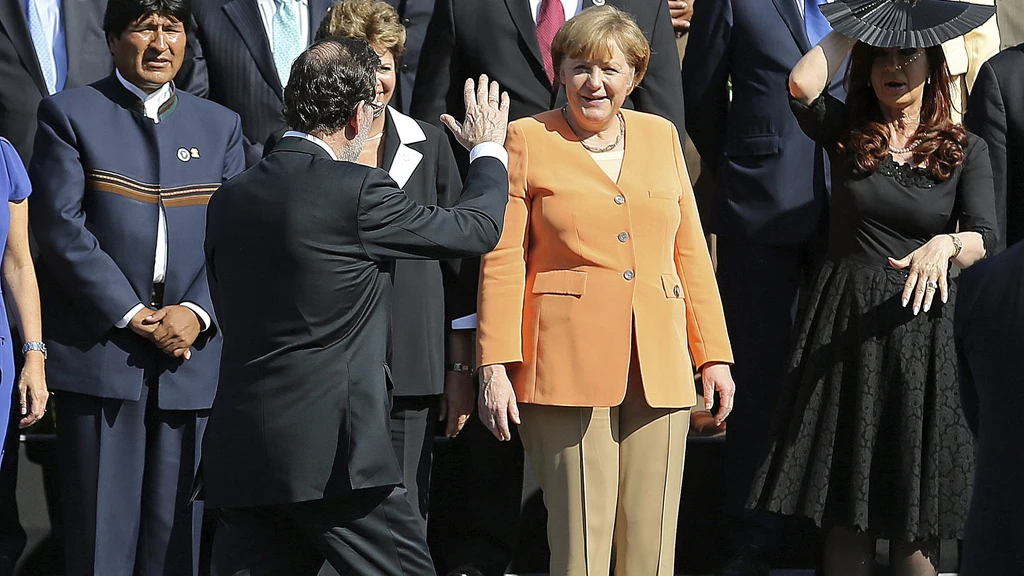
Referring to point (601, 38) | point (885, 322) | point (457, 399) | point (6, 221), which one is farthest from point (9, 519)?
point (885, 322)

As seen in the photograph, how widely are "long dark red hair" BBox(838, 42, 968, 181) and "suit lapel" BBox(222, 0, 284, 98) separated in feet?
6.31

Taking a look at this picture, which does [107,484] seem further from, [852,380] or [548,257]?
[852,380]

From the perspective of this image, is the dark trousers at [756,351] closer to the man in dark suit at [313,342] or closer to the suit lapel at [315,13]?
the suit lapel at [315,13]

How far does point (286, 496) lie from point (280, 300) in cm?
45

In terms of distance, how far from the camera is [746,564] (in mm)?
5051

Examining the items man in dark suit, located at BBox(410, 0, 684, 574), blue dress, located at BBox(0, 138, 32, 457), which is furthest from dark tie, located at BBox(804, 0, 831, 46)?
blue dress, located at BBox(0, 138, 32, 457)

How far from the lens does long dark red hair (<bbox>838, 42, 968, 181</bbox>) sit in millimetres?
4582

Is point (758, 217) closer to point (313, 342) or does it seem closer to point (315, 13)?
point (315, 13)

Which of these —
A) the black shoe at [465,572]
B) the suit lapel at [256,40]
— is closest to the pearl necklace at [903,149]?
the black shoe at [465,572]

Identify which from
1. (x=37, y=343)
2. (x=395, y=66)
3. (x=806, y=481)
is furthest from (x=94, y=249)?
(x=806, y=481)

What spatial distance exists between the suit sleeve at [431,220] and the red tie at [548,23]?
4.26ft

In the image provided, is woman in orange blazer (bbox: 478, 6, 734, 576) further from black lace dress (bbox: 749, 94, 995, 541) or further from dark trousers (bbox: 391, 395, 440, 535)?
black lace dress (bbox: 749, 94, 995, 541)

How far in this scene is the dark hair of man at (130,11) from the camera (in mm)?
4707

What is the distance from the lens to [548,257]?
166 inches
